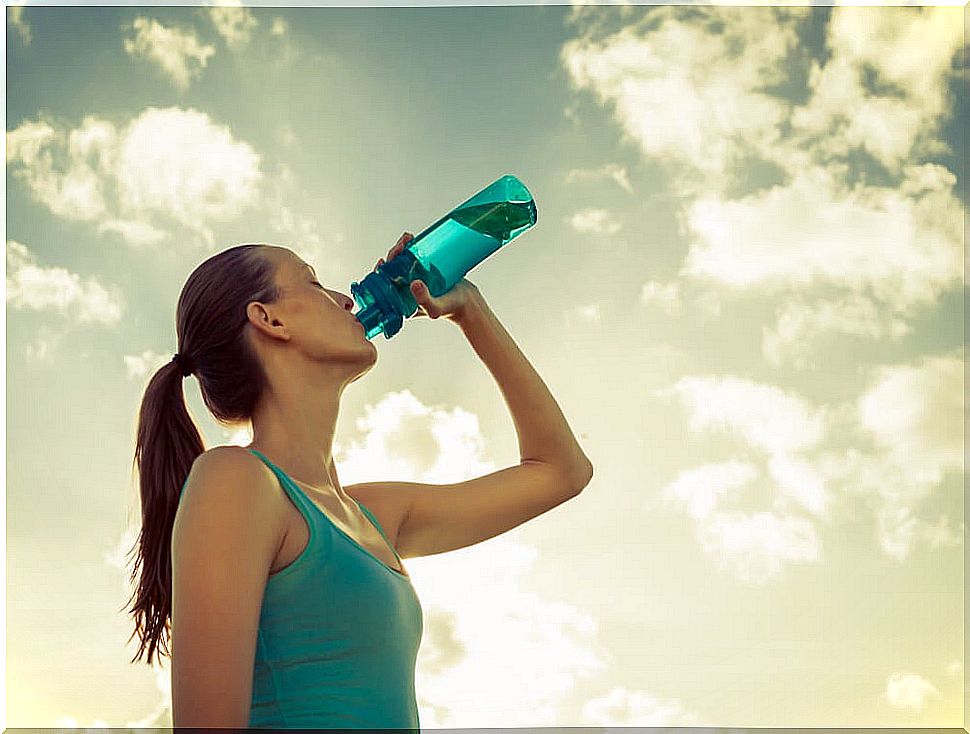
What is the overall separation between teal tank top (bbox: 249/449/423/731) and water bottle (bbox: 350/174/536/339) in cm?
30

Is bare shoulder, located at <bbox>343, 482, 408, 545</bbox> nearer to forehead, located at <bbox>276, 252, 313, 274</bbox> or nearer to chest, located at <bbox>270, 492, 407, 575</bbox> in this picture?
chest, located at <bbox>270, 492, 407, 575</bbox>

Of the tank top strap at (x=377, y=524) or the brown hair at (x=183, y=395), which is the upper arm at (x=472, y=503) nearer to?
the tank top strap at (x=377, y=524)

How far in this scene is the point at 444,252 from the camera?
128cm

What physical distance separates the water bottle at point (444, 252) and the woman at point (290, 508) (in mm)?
24

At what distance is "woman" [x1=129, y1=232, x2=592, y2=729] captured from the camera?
2.76 ft

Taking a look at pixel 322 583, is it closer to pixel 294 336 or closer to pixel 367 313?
pixel 294 336

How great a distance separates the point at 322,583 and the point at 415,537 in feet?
0.97

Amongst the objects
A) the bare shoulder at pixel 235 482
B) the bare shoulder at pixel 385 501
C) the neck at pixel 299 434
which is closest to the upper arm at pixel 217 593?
the bare shoulder at pixel 235 482

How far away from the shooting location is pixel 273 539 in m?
0.89

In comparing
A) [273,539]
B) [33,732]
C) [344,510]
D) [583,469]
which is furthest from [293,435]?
[33,732]

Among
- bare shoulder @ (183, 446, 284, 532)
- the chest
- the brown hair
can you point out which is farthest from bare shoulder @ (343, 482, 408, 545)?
bare shoulder @ (183, 446, 284, 532)

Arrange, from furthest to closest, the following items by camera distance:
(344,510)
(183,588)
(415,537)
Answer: (415,537) < (344,510) < (183,588)

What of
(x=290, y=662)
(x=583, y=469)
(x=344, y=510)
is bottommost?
(x=290, y=662)

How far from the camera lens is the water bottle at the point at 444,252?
1.22 m
